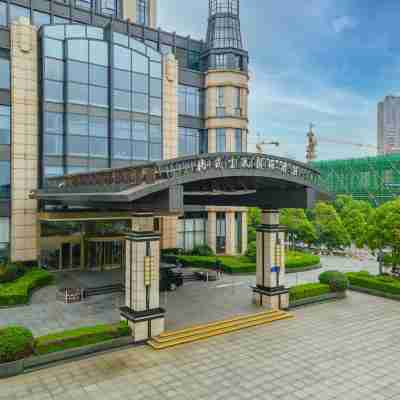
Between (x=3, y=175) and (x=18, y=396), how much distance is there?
19.9m

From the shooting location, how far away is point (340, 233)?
4728 cm

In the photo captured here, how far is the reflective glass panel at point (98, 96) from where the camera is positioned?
3066cm

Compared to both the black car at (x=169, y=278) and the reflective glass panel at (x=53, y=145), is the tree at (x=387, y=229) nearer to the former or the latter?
the black car at (x=169, y=278)

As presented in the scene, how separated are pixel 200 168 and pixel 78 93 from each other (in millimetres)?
18291

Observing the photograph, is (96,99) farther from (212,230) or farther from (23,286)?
(212,230)

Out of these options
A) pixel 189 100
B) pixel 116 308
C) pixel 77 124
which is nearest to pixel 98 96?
pixel 77 124

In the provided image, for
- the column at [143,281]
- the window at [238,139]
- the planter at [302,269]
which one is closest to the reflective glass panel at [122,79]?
the window at [238,139]

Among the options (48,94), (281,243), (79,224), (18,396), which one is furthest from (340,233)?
(18,396)

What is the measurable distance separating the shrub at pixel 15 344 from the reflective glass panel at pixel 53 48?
2221 cm

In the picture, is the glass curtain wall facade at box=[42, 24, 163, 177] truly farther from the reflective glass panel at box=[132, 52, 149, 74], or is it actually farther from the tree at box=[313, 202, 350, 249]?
the tree at box=[313, 202, 350, 249]

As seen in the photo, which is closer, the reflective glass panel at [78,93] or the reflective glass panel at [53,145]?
the reflective glass panel at [53,145]

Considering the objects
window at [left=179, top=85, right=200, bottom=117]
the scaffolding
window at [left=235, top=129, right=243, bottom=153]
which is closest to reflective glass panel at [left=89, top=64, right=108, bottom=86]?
window at [left=179, top=85, right=200, bottom=117]

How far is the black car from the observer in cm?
2483

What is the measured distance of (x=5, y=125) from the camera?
92.6ft
